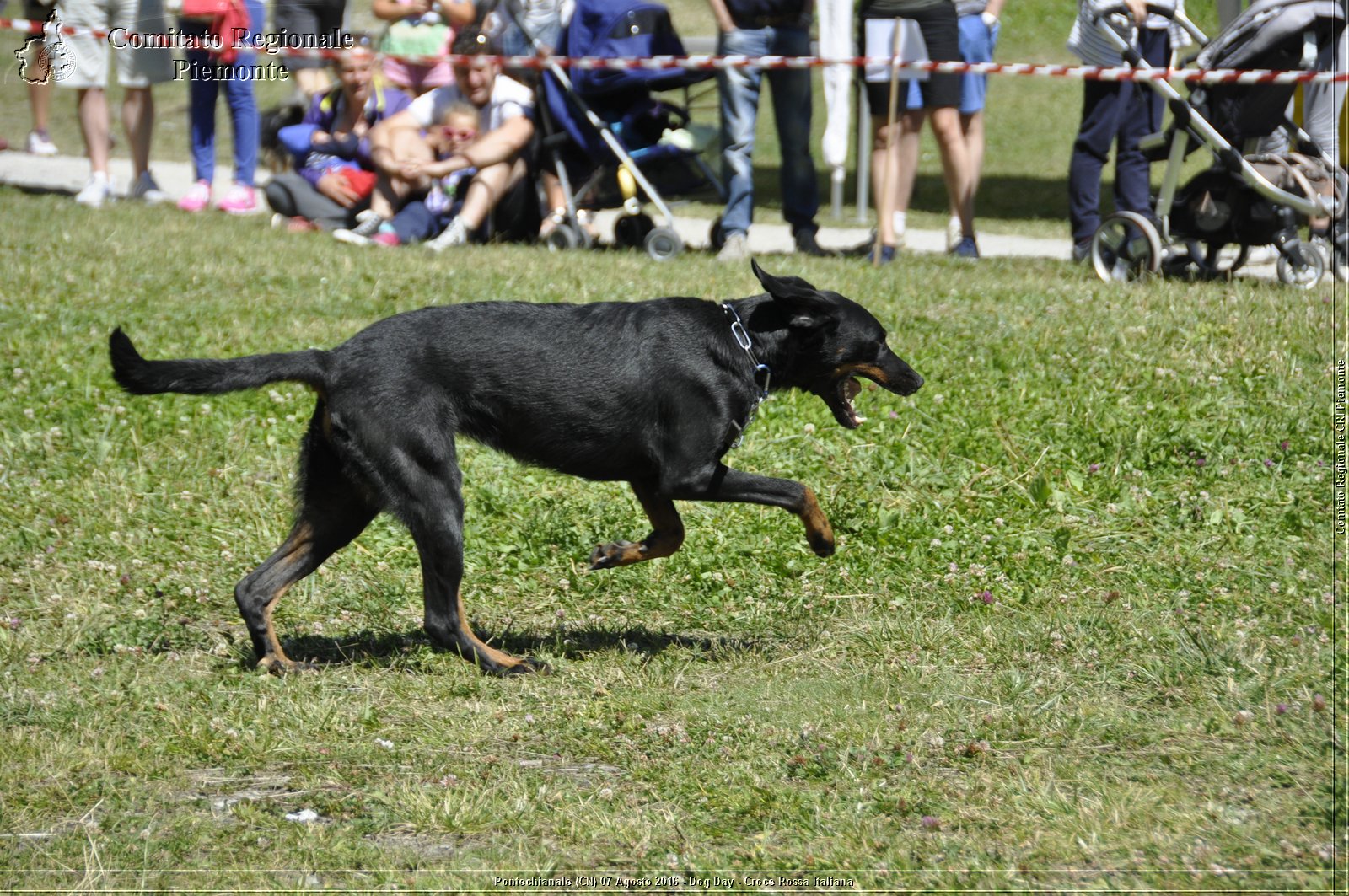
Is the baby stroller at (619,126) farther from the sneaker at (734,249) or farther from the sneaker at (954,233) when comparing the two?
the sneaker at (954,233)

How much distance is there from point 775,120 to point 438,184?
2587 millimetres

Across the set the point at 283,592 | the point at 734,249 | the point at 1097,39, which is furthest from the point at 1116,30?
the point at 283,592

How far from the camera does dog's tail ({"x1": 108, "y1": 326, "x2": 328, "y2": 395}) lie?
13.8 ft

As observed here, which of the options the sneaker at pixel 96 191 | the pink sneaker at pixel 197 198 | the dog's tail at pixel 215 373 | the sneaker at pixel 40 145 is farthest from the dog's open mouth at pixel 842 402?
the sneaker at pixel 40 145

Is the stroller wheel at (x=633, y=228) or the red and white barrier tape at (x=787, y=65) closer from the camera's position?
the red and white barrier tape at (x=787, y=65)

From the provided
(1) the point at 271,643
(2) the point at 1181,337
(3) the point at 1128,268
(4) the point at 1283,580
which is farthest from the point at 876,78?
(1) the point at 271,643

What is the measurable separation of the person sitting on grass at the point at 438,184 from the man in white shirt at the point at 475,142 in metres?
0.03

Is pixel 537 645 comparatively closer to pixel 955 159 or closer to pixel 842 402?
pixel 842 402

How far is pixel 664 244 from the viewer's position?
9.89 metres

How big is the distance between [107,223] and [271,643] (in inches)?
266

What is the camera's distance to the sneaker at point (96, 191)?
11562 mm

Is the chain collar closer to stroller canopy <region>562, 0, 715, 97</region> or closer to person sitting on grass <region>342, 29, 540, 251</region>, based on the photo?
person sitting on grass <region>342, 29, 540, 251</region>

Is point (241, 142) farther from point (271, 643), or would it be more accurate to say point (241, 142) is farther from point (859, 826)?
point (859, 826)

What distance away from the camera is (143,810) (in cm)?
354
